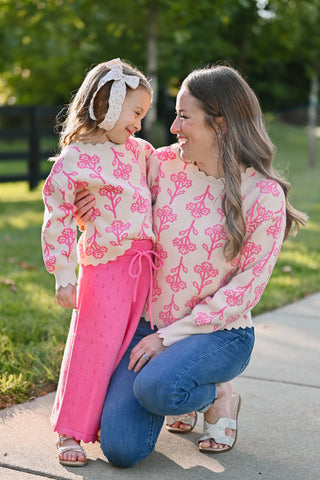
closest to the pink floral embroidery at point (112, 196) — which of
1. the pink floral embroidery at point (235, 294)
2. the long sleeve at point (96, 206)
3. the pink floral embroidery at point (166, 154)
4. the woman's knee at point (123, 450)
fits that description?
the long sleeve at point (96, 206)

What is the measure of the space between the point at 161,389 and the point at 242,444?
503mm

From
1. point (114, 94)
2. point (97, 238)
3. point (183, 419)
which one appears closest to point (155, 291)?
point (97, 238)

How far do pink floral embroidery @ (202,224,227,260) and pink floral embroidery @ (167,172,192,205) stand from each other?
22cm

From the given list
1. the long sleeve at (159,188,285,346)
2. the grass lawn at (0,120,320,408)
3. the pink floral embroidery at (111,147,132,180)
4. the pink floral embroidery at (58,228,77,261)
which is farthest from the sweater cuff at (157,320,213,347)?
the grass lawn at (0,120,320,408)

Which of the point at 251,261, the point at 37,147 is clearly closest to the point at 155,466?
the point at 251,261

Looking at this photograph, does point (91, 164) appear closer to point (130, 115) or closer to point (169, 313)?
point (130, 115)

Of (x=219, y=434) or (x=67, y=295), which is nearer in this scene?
(x=67, y=295)

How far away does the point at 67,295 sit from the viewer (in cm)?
270

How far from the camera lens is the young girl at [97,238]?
2701 millimetres

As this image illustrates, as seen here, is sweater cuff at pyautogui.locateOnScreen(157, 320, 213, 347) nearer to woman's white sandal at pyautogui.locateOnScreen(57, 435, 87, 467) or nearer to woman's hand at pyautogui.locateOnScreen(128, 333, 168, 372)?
woman's hand at pyautogui.locateOnScreen(128, 333, 168, 372)

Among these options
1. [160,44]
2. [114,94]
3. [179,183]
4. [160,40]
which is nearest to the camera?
[114,94]

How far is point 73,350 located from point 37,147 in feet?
33.1

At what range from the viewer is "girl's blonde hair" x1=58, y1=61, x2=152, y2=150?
9.06 feet

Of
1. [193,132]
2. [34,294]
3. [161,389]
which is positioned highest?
[193,132]
